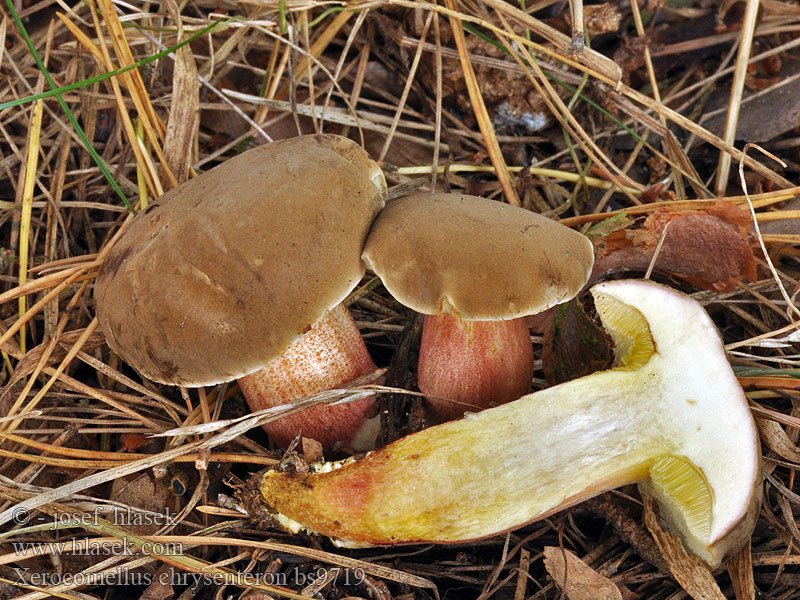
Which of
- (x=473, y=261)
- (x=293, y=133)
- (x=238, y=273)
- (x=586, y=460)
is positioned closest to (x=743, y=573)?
(x=586, y=460)

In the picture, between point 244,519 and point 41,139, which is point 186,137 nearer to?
point 41,139

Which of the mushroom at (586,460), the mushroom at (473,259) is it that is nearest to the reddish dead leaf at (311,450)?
the mushroom at (586,460)

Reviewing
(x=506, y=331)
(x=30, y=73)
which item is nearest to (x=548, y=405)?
(x=506, y=331)

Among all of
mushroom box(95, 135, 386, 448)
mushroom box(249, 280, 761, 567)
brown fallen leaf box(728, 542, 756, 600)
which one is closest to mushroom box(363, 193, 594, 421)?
mushroom box(95, 135, 386, 448)

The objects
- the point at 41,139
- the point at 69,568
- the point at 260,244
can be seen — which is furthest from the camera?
the point at 41,139

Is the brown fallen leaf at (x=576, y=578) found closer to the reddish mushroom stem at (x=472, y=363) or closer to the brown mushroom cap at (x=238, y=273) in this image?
the reddish mushroom stem at (x=472, y=363)

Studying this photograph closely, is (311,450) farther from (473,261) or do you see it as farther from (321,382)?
(473,261)

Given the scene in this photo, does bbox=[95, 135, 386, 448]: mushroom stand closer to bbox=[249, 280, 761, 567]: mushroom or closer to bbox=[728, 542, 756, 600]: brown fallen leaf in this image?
bbox=[249, 280, 761, 567]: mushroom
